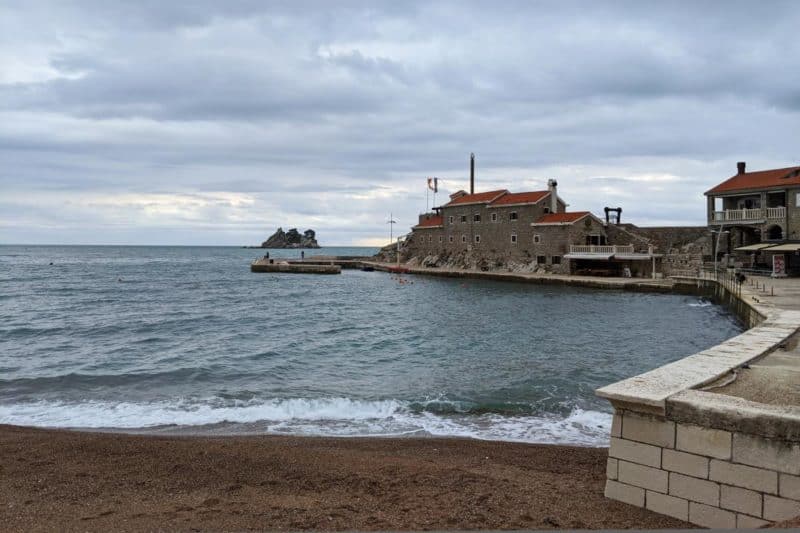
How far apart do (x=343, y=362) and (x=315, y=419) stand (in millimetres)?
6572

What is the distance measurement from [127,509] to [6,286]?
6027cm

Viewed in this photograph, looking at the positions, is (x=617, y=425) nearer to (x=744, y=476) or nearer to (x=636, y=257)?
(x=744, y=476)

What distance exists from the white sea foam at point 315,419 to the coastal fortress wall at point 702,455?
4579mm

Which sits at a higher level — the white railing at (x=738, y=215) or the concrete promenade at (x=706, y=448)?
the white railing at (x=738, y=215)

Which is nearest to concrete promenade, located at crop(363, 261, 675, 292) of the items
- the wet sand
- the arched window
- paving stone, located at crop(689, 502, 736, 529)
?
the arched window

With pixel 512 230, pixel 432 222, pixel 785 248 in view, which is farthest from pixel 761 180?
pixel 432 222

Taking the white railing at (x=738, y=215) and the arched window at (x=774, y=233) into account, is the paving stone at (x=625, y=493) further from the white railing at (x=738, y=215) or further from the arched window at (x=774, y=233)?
the white railing at (x=738, y=215)

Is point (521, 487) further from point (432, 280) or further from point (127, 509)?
point (432, 280)

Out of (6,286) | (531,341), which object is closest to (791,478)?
(531,341)

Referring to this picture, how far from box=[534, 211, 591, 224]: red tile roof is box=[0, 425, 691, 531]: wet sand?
48032mm

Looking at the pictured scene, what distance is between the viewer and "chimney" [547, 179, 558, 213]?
196 feet

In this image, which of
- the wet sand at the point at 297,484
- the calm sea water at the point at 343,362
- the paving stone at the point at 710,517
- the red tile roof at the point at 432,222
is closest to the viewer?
the paving stone at the point at 710,517

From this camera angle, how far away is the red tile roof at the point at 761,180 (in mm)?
44656

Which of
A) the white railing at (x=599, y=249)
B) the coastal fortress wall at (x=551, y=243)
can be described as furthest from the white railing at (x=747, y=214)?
the white railing at (x=599, y=249)
